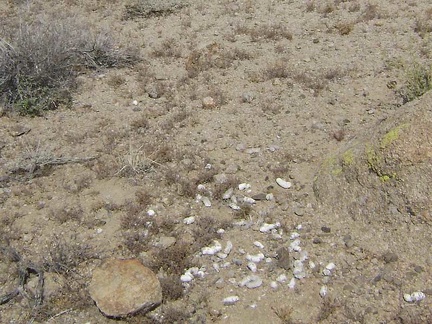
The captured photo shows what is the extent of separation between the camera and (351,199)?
456 cm

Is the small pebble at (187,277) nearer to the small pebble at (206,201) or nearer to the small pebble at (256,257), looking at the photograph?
the small pebble at (256,257)

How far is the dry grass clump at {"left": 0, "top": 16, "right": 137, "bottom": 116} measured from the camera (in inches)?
258

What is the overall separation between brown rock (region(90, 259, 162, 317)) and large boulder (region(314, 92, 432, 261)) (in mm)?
1594

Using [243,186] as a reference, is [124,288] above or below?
above

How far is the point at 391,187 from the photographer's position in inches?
170

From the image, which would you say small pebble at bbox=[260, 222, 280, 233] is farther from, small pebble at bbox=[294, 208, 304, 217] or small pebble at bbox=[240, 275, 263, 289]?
small pebble at bbox=[240, 275, 263, 289]

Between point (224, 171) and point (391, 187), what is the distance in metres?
1.63

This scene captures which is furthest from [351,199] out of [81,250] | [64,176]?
[64,176]

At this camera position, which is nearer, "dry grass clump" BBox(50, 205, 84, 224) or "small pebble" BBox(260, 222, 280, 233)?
"small pebble" BBox(260, 222, 280, 233)

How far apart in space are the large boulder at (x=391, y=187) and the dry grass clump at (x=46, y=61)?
3.67 m

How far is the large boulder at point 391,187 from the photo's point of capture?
4.20 meters

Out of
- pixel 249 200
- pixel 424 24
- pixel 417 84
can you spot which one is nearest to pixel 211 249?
pixel 249 200

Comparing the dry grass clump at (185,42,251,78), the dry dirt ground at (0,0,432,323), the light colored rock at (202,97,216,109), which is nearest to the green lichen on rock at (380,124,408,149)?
the dry dirt ground at (0,0,432,323)

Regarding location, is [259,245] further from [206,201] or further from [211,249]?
[206,201]
